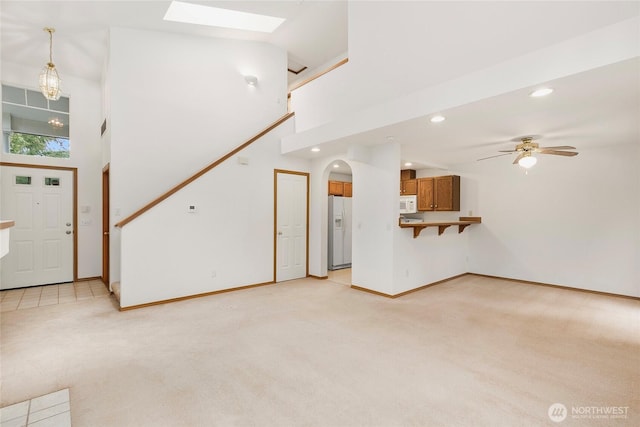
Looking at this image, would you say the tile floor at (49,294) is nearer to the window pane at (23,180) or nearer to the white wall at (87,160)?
the white wall at (87,160)

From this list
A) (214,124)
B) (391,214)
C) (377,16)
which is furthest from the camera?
(214,124)

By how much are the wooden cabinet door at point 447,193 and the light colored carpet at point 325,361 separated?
271 cm

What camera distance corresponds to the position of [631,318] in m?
3.79

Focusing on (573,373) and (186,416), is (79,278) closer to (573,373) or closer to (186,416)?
(186,416)

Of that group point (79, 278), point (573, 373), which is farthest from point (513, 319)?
point (79, 278)

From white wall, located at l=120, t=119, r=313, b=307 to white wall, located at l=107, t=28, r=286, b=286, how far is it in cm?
29

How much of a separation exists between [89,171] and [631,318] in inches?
353

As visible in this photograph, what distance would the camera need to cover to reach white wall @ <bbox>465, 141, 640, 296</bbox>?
15.7 feet

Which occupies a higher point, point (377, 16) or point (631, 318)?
point (377, 16)

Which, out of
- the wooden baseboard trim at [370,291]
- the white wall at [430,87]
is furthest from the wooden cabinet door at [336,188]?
the wooden baseboard trim at [370,291]

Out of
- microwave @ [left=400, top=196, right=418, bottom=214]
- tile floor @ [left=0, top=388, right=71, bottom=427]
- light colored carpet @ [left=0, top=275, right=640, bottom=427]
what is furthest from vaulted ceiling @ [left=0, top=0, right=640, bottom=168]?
tile floor @ [left=0, top=388, right=71, bottom=427]

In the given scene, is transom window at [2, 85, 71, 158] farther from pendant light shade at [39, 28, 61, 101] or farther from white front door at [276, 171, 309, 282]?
white front door at [276, 171, 309, 282]

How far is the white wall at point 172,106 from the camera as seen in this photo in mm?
4738

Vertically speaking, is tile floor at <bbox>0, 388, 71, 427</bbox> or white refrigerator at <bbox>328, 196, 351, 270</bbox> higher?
white refrigerator at <bbox>328, 196, 351, 270</bbox>
